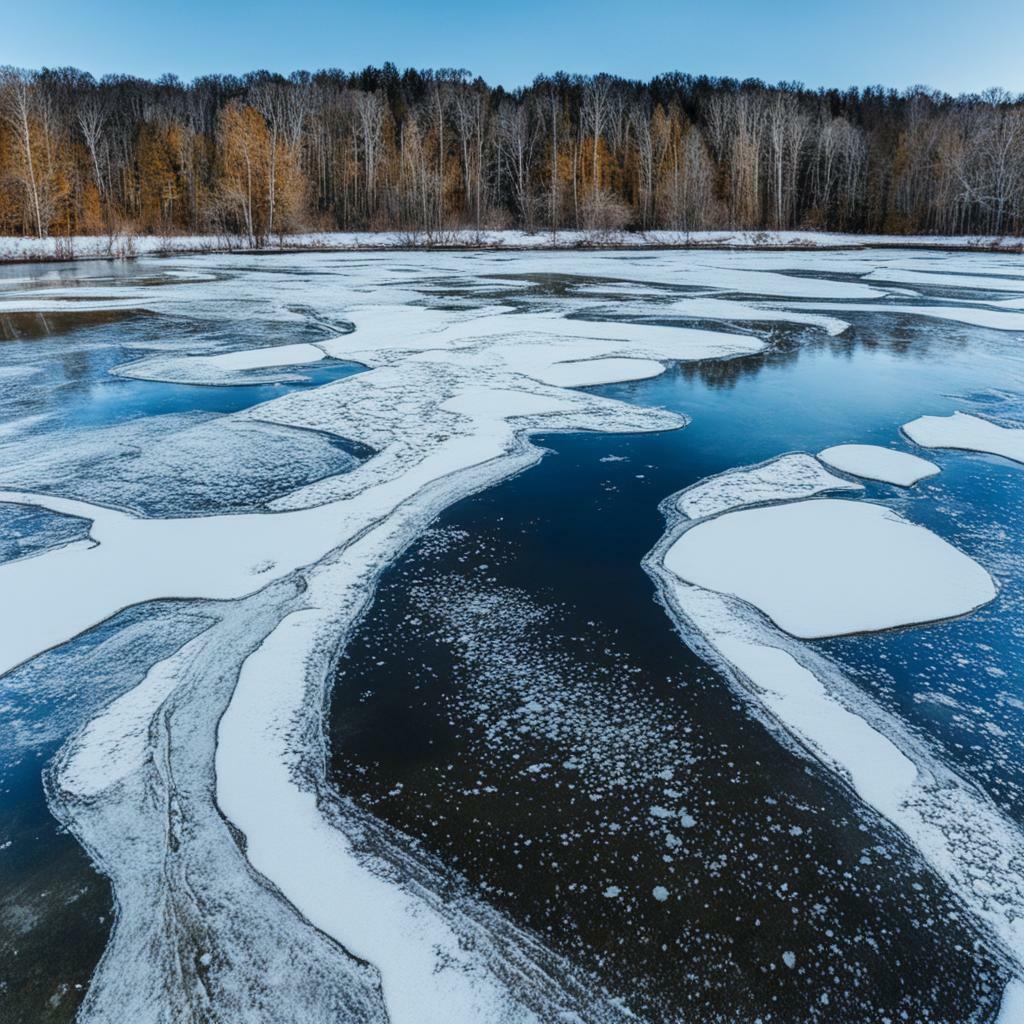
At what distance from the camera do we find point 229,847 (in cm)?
233

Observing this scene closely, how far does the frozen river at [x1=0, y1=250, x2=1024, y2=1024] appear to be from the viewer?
1969 millimetres

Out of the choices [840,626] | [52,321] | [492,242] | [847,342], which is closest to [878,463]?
[840,626]

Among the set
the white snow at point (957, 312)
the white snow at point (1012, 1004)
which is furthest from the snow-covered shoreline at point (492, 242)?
the white snow at point (1012, 1004)

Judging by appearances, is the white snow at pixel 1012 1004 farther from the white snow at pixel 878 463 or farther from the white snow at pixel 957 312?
the white snow at pixel 957 312

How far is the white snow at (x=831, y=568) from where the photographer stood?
3760 mm

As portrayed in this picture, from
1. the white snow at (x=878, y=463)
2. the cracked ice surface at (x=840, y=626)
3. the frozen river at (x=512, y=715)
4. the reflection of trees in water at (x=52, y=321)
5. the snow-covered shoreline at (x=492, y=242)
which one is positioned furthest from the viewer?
the snow-covered shoreline at (x=492, y=242)

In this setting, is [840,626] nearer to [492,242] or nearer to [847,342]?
[847,342]

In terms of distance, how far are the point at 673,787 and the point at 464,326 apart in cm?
1071

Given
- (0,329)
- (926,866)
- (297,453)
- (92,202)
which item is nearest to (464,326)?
(297,453)

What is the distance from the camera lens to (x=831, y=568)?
4172 millimetres

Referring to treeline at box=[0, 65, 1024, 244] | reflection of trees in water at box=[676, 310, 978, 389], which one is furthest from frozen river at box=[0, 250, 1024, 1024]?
treeline at box=[0, 65, 1024, 244]

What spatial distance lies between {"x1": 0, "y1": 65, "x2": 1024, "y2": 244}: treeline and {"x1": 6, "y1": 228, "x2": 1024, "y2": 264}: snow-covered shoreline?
3.92 feet

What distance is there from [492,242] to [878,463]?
3910cm

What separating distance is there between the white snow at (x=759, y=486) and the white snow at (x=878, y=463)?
0.21 meters
